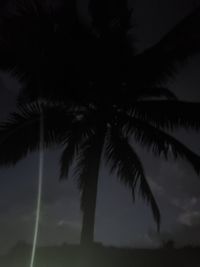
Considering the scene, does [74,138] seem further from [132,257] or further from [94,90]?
[132,257]

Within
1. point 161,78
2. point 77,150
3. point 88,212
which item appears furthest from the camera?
point 161,78

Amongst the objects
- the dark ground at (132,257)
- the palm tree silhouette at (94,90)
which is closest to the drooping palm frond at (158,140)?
the palm tree silhouette at (94,90)

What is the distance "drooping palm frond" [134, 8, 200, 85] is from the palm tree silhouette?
0.02 meters

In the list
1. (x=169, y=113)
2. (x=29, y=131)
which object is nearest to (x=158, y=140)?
(x=169, y=113)

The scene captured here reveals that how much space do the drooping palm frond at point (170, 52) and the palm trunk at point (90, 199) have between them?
228cm

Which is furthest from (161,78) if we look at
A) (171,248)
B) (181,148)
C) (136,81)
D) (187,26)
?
(171,248)

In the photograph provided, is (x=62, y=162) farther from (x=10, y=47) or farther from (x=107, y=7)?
(x=107, y=7)

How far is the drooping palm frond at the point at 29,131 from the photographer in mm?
8383


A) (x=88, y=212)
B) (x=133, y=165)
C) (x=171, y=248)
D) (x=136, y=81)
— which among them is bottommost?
(x=171, y=248)

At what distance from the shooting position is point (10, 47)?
8.70m

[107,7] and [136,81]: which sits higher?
[107,7]

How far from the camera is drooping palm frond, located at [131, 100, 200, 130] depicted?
8.81m

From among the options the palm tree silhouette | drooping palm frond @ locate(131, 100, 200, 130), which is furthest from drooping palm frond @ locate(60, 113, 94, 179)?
drooping palm frond @ locate(131, 100, 200, 130)

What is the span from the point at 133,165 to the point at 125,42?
3.00 meters
